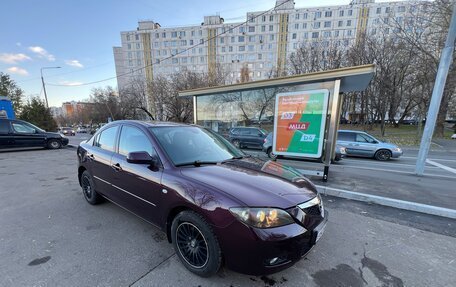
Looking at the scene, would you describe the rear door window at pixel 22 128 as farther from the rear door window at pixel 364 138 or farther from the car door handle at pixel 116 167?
the rear door window at pixel 364 138

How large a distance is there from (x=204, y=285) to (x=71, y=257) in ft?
5.68

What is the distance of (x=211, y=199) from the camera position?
1.96 metres

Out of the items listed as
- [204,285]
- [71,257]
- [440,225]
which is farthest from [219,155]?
[440,225]

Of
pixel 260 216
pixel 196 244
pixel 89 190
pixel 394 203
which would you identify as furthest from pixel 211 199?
pixel 394 203

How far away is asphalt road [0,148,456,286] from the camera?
2.11 metres

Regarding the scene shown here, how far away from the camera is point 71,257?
2.44 meters

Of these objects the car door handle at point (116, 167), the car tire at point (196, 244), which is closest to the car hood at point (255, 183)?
the car tire at point (196, 244)

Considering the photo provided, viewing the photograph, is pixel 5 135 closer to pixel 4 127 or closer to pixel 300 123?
pixel 4 127

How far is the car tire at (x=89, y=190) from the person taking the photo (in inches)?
153

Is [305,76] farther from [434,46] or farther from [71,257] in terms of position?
[434,46]

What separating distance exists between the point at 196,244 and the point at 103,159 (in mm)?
2357

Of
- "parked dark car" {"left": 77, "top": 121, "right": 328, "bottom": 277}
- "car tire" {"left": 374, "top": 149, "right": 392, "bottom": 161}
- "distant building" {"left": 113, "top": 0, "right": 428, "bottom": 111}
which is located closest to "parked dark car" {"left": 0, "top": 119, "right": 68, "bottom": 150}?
"parked dark car" {"left": 77, "top": 121, "right": 328, "bottom": 277}

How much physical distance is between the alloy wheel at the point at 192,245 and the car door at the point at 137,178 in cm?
45

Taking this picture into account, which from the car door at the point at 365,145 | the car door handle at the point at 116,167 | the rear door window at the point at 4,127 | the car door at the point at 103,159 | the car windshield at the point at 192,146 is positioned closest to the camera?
the car windshield at the point at 192,146
